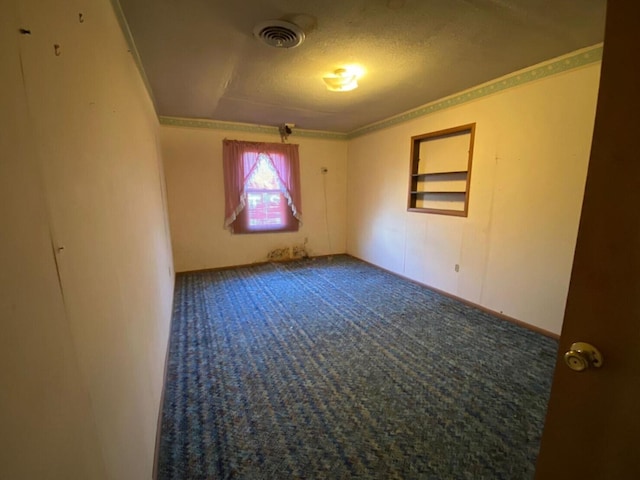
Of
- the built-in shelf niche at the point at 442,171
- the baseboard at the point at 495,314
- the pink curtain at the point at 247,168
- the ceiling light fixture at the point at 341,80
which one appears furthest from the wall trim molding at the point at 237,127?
the baseboard at the point at 495,314

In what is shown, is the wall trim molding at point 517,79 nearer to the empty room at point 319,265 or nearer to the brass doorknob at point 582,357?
the empty room at point 319,265

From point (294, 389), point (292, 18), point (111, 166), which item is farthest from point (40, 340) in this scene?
point (292, 18)

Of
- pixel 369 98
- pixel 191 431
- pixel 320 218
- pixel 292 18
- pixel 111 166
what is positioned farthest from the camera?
pixel 320 218

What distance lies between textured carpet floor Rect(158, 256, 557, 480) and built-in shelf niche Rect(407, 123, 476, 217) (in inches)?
48.6

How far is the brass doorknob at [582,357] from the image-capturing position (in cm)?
61

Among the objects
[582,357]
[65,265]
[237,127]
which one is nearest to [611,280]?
[582,357]

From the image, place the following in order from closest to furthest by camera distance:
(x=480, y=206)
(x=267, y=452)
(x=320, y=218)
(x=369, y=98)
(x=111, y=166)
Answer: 1. (x=111, y=166)
2. (x=267, y=452)
3. (x=480, y=206)
4. (x=369, y=98)
5. (x=320, y=218)

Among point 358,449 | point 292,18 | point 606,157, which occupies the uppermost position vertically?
point 292,18

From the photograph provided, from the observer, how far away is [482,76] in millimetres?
2521

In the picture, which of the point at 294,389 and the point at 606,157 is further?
the point at 294,389

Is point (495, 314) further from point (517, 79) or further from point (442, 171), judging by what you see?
point (517, 79)

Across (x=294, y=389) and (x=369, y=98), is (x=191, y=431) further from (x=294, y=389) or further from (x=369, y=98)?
(x=369, y=98)

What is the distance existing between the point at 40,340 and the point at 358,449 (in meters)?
1.43

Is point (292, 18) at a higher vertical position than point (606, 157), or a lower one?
higher
